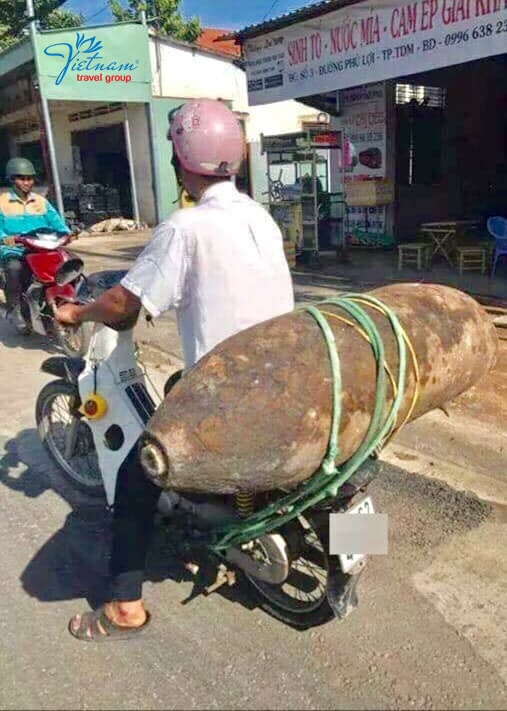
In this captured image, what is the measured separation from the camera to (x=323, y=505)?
6.59ft

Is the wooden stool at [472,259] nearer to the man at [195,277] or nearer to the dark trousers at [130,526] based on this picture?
the man at [195,277]

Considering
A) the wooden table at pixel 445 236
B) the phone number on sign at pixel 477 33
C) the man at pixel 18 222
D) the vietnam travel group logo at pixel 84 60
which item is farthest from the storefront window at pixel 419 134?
the vietnam travel group logo at pixel 84 60

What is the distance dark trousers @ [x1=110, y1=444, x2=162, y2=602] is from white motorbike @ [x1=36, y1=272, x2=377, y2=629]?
0.16 meters

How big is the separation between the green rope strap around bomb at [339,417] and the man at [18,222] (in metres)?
4.76

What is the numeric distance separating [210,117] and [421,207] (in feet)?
31.8

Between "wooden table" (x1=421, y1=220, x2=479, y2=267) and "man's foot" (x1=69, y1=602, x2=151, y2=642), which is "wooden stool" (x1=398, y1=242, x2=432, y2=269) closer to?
"wooden table" (x1=421, y1=220, x2=479, y2=267)

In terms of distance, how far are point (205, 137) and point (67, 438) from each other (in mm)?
1905

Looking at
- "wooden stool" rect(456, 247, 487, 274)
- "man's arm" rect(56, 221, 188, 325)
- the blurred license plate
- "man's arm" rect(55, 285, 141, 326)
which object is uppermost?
"man's arm" rect(56, 221, 188, 325)

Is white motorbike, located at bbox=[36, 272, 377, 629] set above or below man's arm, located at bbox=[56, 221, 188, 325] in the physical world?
below

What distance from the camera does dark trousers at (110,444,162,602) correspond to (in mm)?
2246

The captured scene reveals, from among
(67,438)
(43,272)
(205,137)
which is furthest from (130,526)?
(43,272)

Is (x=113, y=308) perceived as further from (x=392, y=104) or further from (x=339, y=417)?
(x=392, y=104)

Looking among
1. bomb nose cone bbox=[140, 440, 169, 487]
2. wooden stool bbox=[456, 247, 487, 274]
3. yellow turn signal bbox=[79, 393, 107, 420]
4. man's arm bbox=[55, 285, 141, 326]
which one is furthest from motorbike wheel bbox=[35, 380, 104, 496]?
wooden stool bbox=[456, 247, 487, 274]

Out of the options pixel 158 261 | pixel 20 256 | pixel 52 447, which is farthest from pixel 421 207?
pixel 158 261
